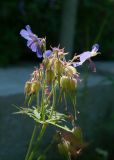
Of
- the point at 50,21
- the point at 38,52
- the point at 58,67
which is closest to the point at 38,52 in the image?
the point at 38,52

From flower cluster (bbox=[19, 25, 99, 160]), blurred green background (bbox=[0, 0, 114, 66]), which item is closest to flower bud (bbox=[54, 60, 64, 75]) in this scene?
flower cluster (bbox=[19, 25, 99, 160])

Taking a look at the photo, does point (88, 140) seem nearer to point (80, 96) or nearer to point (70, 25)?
point (80, 96)

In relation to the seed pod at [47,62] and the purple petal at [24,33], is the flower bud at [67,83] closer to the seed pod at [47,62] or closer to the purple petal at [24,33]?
the seed pod at [47,62]

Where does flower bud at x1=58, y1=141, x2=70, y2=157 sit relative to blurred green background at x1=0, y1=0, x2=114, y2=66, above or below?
below

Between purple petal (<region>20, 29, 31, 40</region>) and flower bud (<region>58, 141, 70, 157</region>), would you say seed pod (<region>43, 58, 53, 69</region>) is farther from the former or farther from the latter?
flower bud (<region>58, 141, 70, 157</region>)

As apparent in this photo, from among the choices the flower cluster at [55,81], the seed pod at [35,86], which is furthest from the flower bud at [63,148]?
the seed pod at [35,86]

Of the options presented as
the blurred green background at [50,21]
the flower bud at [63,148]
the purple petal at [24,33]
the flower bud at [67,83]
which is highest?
the blurred green background at [50,21]

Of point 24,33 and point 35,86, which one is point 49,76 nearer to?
point 35,86

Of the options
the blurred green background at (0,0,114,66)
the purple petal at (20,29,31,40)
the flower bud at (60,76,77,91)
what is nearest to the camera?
the flower bud at (60,76,77,91)
